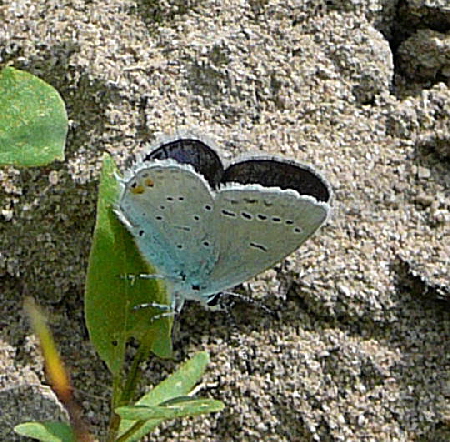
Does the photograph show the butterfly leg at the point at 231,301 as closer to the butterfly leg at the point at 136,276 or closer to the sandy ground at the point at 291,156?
the sandy ground at the point at 291,156

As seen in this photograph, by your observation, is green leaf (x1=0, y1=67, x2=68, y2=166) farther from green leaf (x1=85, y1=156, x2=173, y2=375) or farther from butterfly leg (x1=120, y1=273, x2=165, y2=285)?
butterfly leg (x1=120, y1=273, x2=165, y2=285)

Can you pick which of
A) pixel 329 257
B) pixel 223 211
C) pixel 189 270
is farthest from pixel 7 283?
pixel 329 257

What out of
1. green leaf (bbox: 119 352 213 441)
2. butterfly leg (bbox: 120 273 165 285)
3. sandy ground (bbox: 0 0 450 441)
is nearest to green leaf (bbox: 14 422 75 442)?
green leaf (bbox: 119 352 213 441)

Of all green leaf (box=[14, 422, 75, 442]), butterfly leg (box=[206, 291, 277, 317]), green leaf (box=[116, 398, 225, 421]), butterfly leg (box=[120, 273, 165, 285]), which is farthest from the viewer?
butterfly leg (box=[206, 291, 277, 317])

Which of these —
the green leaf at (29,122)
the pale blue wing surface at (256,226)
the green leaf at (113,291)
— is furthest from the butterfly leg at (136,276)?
the green leaf at (29,122)

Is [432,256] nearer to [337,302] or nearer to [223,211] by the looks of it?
[337,302]
